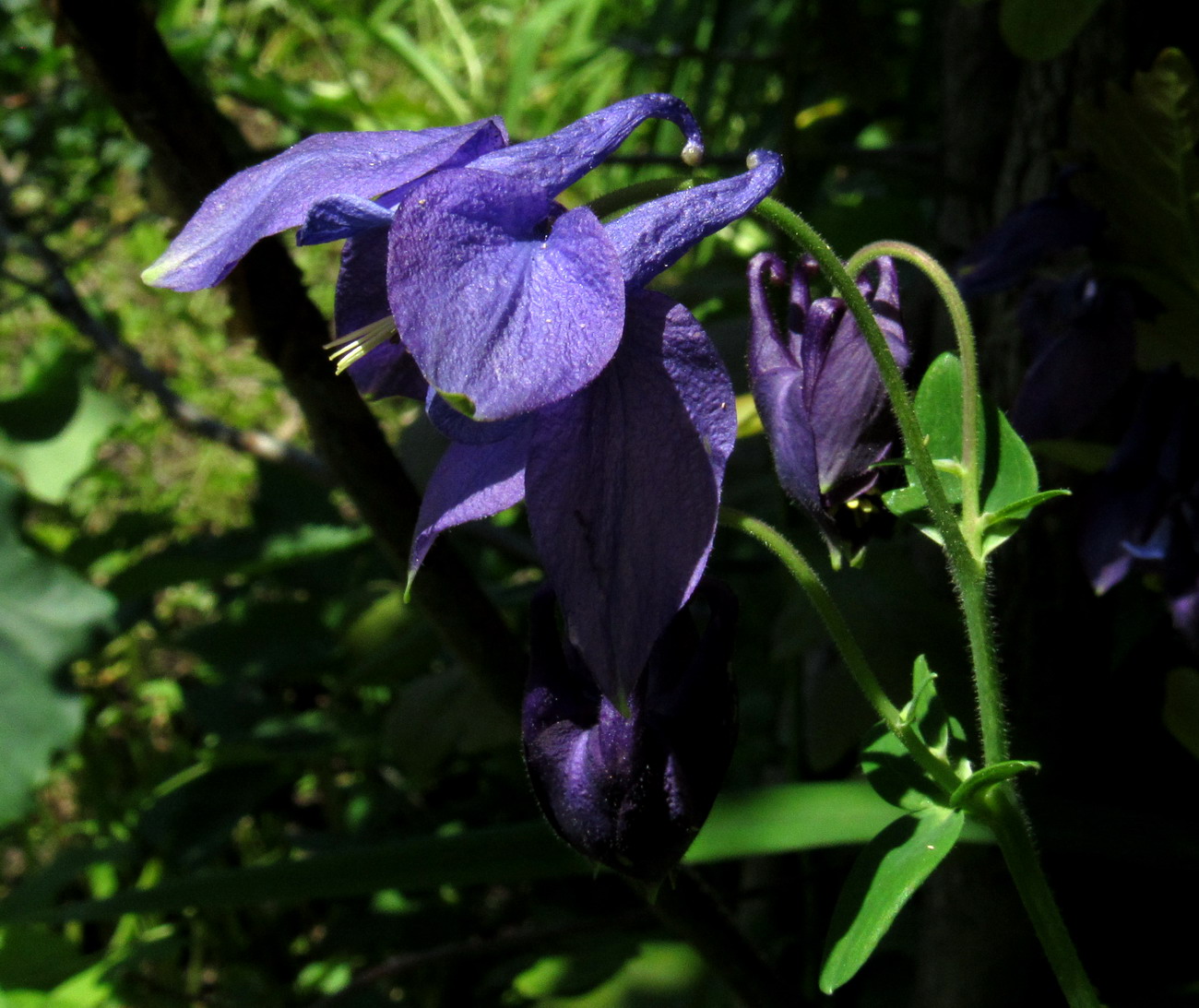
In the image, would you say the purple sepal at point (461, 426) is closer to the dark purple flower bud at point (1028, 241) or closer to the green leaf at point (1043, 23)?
the dark purple flower bud at point (1028, 241)

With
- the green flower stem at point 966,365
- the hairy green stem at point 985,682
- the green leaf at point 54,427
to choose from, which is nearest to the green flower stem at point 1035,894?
the hairy green stem at point 985,682

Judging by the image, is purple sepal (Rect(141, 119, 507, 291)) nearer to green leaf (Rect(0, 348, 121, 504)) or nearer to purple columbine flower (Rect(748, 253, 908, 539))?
purple columbine flower (Rect(748, 253, 908, 539))

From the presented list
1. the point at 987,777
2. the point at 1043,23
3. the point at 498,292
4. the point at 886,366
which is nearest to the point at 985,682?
the point at 987,777

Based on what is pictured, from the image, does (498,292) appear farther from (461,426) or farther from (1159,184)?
(1159,184)

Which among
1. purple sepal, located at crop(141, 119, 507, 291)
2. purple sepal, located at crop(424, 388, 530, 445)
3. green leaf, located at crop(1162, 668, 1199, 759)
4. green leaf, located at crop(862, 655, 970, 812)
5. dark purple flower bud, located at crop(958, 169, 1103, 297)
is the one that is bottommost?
green leaf, located at crop(1162, 668, 1199, 759)

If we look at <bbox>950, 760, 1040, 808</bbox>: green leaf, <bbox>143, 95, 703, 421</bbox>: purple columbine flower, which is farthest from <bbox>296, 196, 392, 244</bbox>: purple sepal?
<bbox>950, 760, 1040, 808</bbox>: green leaf
